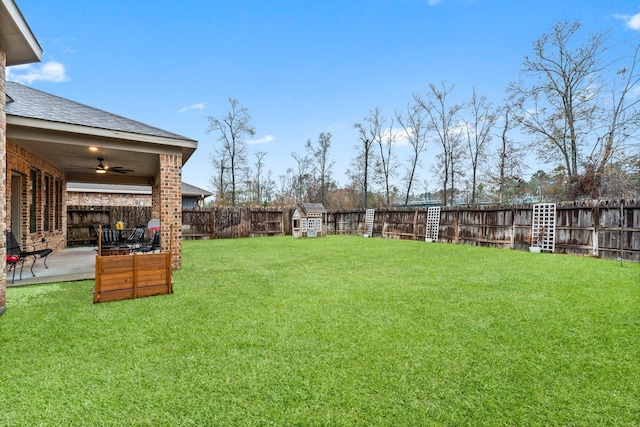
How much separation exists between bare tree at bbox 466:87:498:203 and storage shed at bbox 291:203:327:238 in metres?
10.5

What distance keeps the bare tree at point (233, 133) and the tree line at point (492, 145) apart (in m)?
0.07

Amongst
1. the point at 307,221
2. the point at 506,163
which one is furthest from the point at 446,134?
the point at 307,221

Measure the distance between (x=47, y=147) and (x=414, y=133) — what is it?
68.3 feet

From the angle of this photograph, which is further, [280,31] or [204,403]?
[280,31]

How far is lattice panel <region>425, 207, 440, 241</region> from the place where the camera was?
46.4 ft

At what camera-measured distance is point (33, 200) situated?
312 inches

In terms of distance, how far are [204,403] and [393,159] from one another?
23.1 metres

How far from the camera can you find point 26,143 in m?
6.51

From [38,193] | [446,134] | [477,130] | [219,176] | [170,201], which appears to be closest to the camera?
[170,201]

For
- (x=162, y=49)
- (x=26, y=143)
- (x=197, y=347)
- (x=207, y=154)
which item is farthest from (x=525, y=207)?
(x=207, y=154)

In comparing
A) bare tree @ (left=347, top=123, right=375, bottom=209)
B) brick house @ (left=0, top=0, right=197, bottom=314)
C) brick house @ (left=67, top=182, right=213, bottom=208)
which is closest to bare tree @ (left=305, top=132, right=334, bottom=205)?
bare tree @ (left=347, top=123, right=375, bottom=209)

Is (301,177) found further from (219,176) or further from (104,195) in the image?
(104,195)

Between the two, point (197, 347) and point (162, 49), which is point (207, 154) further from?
point (197, 347)

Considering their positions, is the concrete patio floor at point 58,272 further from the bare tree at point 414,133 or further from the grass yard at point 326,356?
the bare tree at point 414,133
